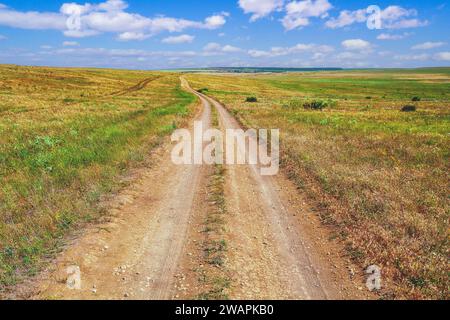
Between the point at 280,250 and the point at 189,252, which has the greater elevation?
the point at 189,252

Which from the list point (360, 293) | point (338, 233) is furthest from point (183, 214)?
point (360, 293)

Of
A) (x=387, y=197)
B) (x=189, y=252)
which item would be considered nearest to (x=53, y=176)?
(x=189, y=252)

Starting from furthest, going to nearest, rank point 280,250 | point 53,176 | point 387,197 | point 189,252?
1. point 53,176
2. point 387,197
3. point 280,250
4. point 189,252

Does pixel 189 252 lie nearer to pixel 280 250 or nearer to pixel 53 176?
pixel 280 250

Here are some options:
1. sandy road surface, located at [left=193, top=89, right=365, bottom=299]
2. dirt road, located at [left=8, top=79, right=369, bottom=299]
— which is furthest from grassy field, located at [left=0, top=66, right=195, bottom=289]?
sandy road surface, located at [left=193, top=89, right=365, bottom=299]

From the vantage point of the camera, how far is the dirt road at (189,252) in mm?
6484

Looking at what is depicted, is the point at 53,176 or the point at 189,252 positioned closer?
the point at 189,252

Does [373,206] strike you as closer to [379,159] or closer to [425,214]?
[425,214]

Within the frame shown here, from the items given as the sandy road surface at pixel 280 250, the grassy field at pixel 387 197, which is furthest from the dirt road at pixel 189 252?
the grassy field at pixel 387 197

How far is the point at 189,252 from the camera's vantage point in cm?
782

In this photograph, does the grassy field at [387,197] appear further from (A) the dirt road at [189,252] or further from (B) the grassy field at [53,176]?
(B) the grassy field at [53,176]

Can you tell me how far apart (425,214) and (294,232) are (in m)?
4.15

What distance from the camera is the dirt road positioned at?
648cm

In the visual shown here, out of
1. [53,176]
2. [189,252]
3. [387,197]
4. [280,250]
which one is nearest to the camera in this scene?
[189,252]
